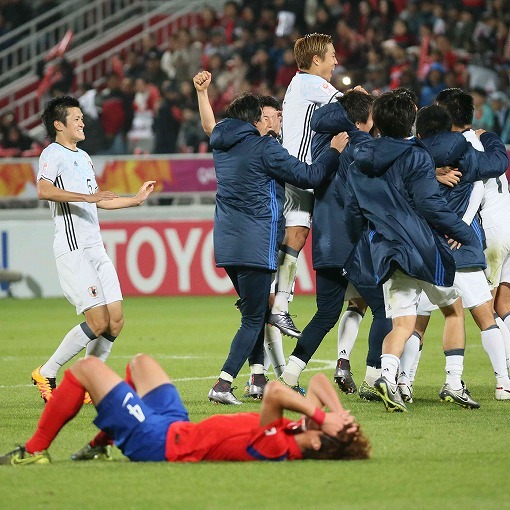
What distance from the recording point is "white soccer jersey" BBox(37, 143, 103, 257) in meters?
8.73

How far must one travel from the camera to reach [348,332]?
9328mm

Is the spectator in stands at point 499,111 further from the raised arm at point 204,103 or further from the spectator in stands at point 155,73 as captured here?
the raised arm at point 204,103

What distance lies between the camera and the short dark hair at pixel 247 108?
27.8ft

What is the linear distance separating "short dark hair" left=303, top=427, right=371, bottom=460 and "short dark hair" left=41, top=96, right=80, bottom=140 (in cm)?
402

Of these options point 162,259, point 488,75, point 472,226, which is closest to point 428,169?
point 472,226

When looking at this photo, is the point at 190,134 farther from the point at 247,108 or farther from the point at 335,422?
the point at 335,422

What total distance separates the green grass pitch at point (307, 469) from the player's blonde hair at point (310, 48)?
259 cm

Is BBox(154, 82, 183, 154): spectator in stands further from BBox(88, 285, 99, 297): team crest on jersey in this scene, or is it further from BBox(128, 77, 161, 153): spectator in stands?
BBox(88, 285, 99, 297): team crest on jersey

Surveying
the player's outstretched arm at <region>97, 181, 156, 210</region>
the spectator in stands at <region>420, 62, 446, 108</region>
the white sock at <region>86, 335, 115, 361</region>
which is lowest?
the white sock at <region>86, 335, 115, 361</region>

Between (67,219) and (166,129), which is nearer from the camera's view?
(67,219)

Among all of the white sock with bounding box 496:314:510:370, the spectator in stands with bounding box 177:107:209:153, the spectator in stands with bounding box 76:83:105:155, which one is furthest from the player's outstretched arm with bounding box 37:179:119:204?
the spectator in stands with bounding box 76:83:105:155

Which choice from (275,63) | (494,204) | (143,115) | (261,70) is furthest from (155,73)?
(494,204)

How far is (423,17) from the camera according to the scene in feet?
69.9

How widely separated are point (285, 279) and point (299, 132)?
1136 millimetres
